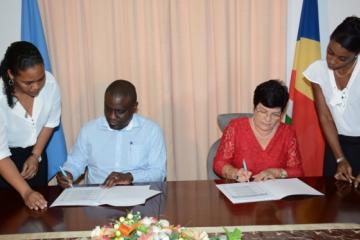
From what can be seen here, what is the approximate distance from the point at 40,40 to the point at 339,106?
94.6 inches

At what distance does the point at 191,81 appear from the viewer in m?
3.36

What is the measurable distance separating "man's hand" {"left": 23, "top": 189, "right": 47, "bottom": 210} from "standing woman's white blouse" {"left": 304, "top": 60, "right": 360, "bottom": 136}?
5.98 ft

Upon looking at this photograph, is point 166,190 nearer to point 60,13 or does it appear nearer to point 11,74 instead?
point 11,74

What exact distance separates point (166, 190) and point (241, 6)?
75.7 inches

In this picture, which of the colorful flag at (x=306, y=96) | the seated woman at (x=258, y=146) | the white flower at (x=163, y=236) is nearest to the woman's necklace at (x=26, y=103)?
the seated woman at (x=258, y=146)

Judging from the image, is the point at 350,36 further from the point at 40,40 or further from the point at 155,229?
the point at 40,40

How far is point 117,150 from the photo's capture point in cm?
254

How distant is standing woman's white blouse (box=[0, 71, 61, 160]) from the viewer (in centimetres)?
224

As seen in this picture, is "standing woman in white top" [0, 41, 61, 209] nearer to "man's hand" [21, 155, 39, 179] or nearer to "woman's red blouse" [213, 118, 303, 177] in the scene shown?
"man's hand" [21, 155, 39, 179]

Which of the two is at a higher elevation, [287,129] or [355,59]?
[355,59]

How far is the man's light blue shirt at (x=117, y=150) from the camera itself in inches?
99.4

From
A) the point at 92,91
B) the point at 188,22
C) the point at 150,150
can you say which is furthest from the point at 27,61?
the point at 188,22

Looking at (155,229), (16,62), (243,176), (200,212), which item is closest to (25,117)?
(16,62)

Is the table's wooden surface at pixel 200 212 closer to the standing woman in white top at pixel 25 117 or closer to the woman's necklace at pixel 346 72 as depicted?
the standing woman in white top at pixel 25 117
